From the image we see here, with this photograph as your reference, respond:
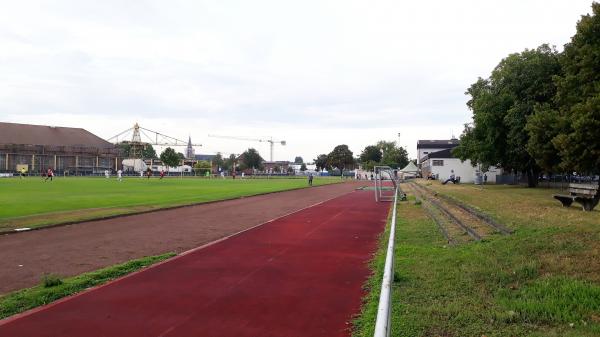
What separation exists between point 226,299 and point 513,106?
35.7m

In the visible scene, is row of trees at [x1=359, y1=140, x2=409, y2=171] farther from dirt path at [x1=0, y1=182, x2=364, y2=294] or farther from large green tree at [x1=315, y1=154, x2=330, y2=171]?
dirt path at [x1=0, y1=182, x2=364, y2=294]

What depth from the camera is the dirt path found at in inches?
347

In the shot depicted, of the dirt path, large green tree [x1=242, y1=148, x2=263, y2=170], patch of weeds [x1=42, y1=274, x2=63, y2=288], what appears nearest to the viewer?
patch of weeds [x1=42, y1=274, x2=63, y2=288]

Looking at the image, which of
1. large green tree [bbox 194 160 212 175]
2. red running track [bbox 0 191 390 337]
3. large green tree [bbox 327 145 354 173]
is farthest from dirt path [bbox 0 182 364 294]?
large green tree [bbox 327 145 354 173]

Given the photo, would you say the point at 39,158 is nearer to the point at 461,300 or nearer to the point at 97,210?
the point at 97,210

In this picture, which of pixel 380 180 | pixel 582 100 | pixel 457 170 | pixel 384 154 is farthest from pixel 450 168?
pixel 384 154

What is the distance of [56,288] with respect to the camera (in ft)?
23.5

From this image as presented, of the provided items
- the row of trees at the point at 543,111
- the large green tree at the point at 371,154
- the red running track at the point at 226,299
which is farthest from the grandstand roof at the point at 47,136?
the red running track at the point at 226,299

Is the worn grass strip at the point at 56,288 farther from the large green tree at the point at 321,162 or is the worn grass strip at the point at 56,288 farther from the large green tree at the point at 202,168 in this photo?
the large green tree at the point at 321,162

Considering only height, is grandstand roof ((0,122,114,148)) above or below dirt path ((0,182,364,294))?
above

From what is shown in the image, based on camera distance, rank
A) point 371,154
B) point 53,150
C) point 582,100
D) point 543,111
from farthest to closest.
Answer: point 371,154 → point 53,150 → point 543,111 → point 582,100

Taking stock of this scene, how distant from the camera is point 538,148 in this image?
92.4 ft

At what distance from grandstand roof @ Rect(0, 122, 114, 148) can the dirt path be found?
129 meters

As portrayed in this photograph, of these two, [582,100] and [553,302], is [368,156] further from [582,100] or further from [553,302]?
[553,302]
